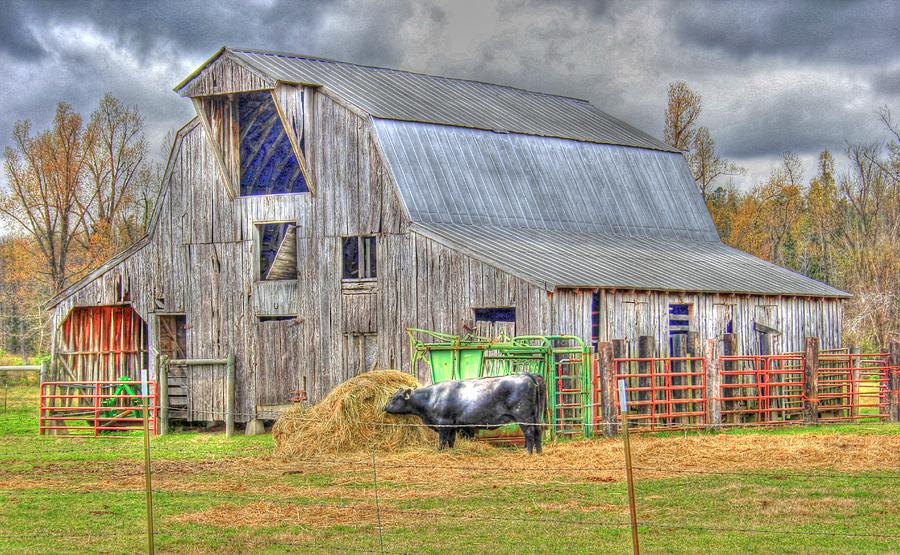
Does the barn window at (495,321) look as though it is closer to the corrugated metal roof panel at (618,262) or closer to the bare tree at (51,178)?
the corrugated metal roof panel at (618,262)

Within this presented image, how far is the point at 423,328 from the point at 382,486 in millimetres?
11055

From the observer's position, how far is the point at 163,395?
3234 centimetres

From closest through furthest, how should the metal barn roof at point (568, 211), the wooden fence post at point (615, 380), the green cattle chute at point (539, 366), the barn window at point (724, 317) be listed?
1. the green cattle chute at point (539, 366)
2. the wooden fence post at point (615, 380)
3. the metal barn roof at point (568, 211)
4. the barn window at point (724, 317)

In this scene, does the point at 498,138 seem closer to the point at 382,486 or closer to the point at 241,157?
the point at 241,157

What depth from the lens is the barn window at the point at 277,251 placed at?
32.7m

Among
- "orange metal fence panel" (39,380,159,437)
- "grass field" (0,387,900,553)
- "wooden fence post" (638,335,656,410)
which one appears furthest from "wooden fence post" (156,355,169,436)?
"wooden fence post" (638,335,656,410)

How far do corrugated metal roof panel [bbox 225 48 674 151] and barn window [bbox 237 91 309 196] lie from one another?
3.66ft

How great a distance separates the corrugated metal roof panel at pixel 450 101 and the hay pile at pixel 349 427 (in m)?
10.1

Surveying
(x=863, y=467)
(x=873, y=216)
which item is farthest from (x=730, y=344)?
(x=873, y=216)

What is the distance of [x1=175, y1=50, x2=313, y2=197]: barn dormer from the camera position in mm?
32375

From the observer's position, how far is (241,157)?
3388 cm

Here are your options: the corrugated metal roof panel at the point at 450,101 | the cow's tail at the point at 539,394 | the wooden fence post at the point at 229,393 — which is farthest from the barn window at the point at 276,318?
the cow's tail at the point at 539,394

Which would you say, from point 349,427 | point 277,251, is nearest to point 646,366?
Answer: point 349,427

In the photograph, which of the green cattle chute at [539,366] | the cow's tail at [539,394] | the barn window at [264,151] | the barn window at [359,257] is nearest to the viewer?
the cow's tail at [539,394]
